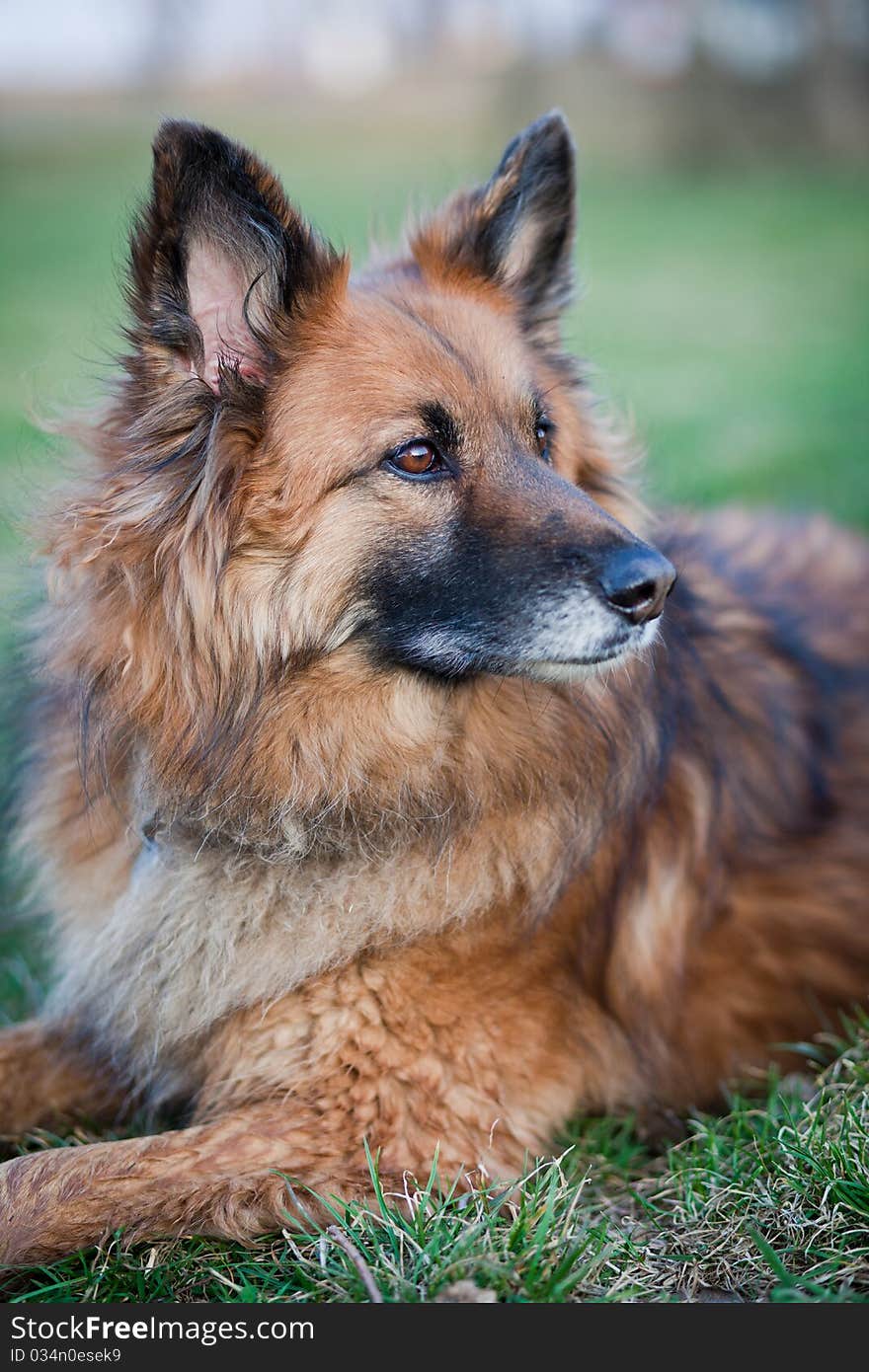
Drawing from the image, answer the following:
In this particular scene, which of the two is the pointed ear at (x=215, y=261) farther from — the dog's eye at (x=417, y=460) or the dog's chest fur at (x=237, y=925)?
the dog's chest fur at (x=237, y=925)

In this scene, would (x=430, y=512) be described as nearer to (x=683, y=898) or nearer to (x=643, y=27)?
(x=683, y=898)

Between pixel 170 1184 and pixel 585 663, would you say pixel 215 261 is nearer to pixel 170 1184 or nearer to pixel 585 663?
pixel 585 663

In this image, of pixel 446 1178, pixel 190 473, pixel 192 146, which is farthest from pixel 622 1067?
pixel 192 146

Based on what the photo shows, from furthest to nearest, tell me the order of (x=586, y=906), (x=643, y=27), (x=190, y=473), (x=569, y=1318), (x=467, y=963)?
1. (x=643, y=27)
2. (x=586, y=906)
3. (x=467, y=963)
4. (x=190, y=473)
5. (x=569, y=1318)

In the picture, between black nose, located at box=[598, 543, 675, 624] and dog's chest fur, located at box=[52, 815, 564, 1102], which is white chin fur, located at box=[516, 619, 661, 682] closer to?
black nose, located at box=[598, 543, 675, 624]

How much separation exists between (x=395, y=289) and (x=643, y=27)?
67.6ft

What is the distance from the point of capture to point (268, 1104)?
271cm

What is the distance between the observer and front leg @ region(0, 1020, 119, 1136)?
3.10 metres

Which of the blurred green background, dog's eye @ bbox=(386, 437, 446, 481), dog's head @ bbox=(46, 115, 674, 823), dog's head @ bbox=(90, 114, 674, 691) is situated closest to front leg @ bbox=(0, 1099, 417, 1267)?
dog's head @ bbox=(46, 115, 674, 823)

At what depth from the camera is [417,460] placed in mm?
2801

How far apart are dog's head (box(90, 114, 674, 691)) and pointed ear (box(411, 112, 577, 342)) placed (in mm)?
516

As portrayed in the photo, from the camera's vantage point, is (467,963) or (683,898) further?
(683,898)

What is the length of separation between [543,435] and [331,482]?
0.68m

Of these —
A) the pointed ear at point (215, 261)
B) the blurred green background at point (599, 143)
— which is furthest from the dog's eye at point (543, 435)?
the blurred green background at point (599, 143)
